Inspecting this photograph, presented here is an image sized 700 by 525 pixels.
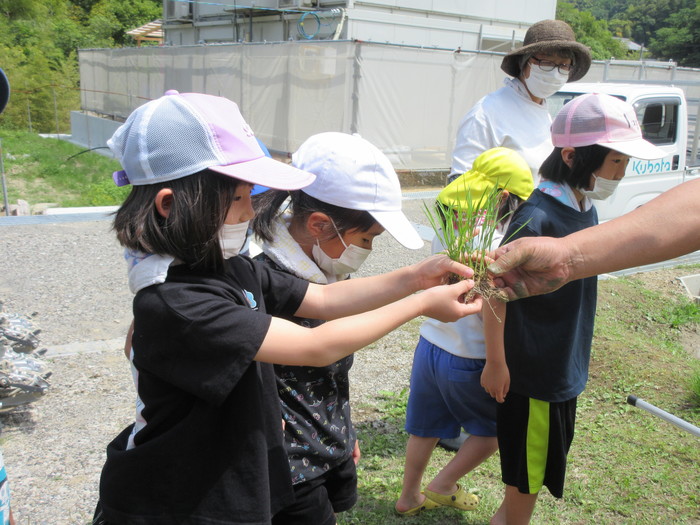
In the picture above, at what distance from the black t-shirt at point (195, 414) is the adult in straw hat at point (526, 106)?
2.20m

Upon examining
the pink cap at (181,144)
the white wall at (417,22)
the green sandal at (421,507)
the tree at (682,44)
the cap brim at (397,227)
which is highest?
the tree at (682,44)

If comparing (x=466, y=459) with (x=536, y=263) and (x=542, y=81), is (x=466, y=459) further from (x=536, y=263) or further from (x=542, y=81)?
(x=542, y=81)

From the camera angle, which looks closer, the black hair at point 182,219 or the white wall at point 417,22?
the black hair at point 182,219

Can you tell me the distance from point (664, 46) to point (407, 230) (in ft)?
186

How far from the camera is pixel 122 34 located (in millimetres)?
38281

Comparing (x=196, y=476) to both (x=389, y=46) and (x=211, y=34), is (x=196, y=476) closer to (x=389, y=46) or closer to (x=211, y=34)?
(x=389, y=46)

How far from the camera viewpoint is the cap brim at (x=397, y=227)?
192 centimetres

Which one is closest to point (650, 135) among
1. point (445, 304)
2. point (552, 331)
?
point (552, 331)

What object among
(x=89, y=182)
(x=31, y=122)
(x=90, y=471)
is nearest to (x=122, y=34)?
(x=31, y=122)

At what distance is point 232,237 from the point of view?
1.53m

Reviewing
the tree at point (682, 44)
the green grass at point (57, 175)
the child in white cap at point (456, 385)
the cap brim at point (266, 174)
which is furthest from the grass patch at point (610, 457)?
the tree at point (682, 44)

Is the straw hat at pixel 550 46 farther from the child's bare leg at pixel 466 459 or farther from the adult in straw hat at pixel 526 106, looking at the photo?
the child's bare leg at pixel 466 459

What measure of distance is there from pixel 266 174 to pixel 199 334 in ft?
1.31

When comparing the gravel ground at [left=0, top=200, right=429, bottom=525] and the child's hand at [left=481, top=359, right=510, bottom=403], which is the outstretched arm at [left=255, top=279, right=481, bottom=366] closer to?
the child's hand at [left=481, top=359, right=510, bottom=403]
